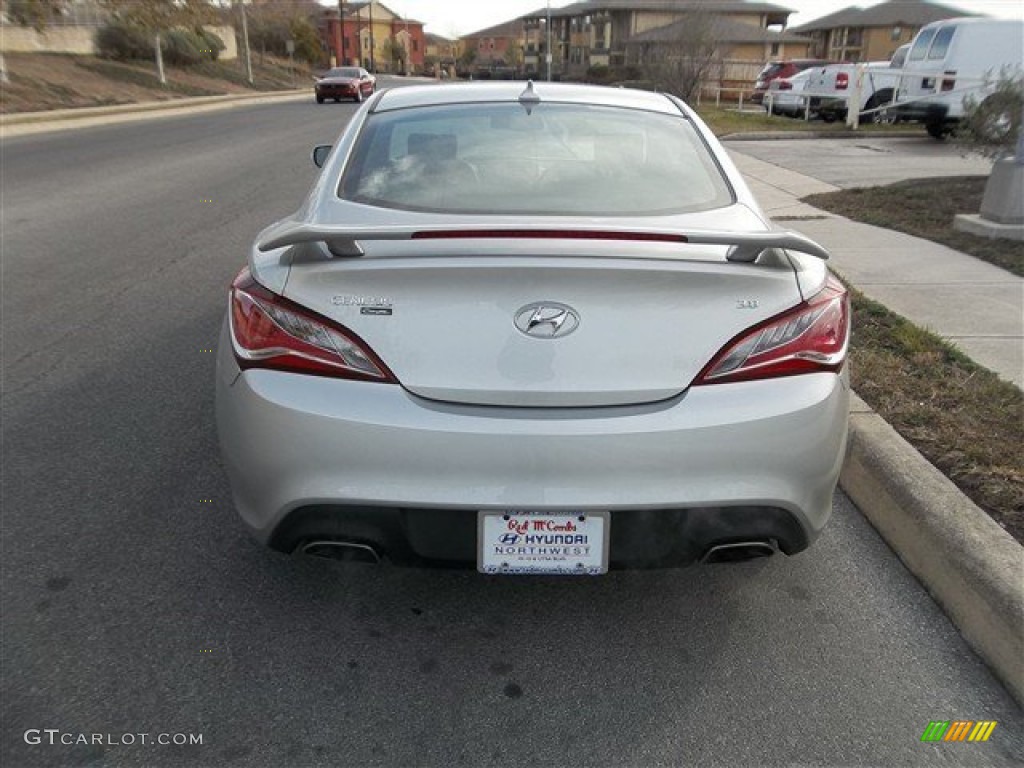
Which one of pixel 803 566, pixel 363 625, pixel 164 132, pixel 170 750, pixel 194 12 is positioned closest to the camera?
pixel 170 750

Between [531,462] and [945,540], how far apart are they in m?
1.58

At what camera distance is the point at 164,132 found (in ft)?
68.7

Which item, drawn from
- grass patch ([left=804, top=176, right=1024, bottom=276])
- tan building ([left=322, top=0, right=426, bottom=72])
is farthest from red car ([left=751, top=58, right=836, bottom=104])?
tan building ([left=322, top=0, right=426, bottom=72])

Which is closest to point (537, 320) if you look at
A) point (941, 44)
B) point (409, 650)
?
point (409, 650)

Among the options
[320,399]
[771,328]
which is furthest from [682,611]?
[320,399]

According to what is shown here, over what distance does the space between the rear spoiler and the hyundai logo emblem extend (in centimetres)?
24

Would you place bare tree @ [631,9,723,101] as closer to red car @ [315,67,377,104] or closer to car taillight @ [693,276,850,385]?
red car @ [315,67,377,104]

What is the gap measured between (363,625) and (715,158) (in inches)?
82.5

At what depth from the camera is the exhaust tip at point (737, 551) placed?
241cm

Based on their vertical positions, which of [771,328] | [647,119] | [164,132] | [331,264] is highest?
[647,119]

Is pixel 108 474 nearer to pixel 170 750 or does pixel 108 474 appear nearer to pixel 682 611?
pixel 170 750

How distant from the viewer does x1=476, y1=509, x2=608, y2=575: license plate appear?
7.61 ft

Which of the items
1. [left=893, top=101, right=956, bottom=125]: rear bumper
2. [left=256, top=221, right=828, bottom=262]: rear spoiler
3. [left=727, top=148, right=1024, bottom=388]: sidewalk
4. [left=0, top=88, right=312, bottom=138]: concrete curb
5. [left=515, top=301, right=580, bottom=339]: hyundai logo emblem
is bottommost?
[left=0, top=88, right=312, bottom=138]: concrete curb

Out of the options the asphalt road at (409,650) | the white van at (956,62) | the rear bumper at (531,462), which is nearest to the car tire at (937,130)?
the white van at (956,62)
